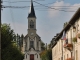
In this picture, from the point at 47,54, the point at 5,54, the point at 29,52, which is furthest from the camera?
the point at 29,52

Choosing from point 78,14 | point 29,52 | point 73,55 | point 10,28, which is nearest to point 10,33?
point 10,28

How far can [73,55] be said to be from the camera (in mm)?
38125

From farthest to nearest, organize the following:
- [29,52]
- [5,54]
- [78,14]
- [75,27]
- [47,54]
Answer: [29,52]
[47,54]
[5,54]
[75,27]
[78,14]

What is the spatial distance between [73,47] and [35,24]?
108 meters

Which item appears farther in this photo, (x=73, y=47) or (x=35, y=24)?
(x=35, y=24)

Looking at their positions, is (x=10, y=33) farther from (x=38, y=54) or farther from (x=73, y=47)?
(x=38, y=54)

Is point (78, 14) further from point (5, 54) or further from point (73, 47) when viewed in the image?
point (5, 54)

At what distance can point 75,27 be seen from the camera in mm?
36469

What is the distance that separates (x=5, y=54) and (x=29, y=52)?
96976 mm

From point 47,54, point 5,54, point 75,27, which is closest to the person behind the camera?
point 75,27

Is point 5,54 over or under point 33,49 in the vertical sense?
over

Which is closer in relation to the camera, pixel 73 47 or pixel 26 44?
pixel 73 47

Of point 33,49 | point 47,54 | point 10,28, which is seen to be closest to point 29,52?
point 33,49

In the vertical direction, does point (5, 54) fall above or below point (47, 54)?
above
